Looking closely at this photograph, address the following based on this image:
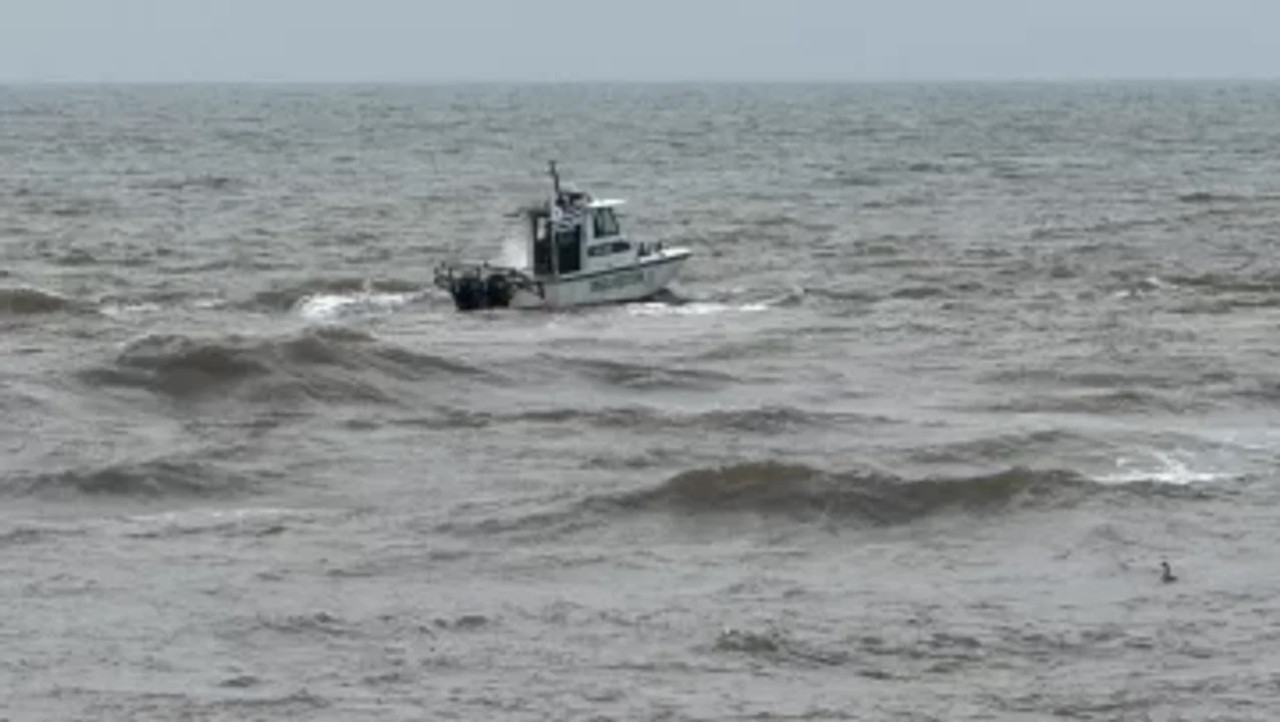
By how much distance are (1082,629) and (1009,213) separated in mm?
46065

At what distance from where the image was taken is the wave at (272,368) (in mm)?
31141

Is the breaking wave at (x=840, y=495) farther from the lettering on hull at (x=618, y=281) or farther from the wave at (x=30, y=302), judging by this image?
the wave at (x=30, y=302)

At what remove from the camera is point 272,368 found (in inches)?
1259

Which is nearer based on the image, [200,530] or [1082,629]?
[1082,629]

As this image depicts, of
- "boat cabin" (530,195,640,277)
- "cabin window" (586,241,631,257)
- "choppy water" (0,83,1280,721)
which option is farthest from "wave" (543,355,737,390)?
"cabin window" (586,241,631,257)

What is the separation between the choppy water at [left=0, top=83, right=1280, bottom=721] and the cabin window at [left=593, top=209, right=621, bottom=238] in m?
1.52

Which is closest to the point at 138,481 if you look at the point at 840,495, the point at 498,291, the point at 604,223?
the point at 840,495

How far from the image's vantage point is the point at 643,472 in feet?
83.9

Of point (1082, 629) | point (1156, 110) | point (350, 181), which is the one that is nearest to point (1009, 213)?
point (350, 181)

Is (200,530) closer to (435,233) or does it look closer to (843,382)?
(843,382)

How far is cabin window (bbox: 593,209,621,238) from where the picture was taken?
1606 inches

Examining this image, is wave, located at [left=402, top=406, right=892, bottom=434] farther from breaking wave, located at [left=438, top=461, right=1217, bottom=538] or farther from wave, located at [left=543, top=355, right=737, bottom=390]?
breaking wave, located at [left=438, top=461, right=1217, bottom=538]

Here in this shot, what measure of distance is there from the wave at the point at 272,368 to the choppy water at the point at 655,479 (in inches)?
2.5

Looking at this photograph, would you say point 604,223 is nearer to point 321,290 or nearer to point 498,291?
point 498,291
